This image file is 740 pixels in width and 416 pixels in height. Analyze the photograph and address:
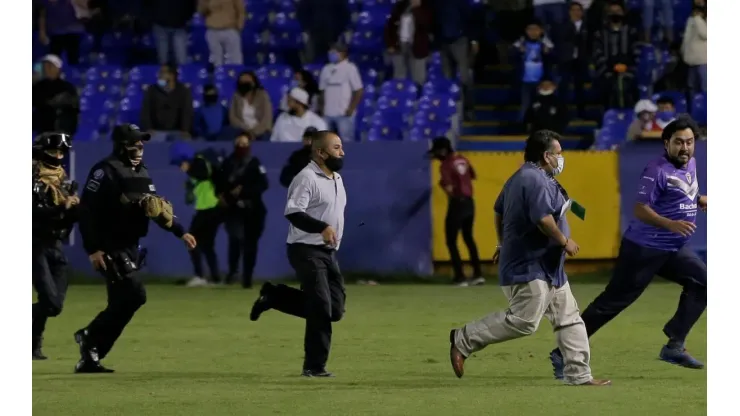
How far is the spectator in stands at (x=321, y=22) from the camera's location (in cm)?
2489

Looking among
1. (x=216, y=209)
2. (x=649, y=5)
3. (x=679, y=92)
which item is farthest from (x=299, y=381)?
(x=649, y=5)

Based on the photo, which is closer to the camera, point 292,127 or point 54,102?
point 292,127

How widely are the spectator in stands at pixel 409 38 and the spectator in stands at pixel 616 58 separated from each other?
256 cm

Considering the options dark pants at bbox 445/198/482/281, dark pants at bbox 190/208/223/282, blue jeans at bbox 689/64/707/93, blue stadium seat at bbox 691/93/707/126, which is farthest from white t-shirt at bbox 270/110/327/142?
blue jeans at bbox 689/64/707/93

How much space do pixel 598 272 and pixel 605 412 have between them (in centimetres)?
1095

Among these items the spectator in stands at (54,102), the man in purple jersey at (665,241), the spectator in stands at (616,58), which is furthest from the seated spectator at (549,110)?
the man in purple jersey at (665,241)

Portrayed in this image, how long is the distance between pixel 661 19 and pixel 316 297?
14.7m

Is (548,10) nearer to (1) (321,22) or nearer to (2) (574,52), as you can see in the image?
(2) (574,52)

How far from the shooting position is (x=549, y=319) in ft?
34.9

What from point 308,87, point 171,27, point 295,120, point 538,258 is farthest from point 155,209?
point 171,27

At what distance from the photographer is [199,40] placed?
86.5ft

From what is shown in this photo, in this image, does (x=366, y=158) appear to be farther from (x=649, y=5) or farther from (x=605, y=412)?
(x=605, y=412)

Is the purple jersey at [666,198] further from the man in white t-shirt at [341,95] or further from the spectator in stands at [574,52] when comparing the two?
the spectator in stands at [574,52]

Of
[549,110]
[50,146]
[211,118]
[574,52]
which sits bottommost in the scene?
[50,146]
